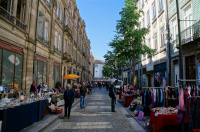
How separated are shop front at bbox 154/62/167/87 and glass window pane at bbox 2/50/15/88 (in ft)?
51.6

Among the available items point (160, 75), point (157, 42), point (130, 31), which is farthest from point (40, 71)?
point (157, 42)

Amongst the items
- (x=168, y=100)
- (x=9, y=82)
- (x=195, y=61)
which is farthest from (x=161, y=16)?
(x=9, y=82)

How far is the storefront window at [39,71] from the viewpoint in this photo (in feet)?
47.6

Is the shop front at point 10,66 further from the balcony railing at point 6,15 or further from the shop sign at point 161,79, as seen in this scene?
the shop sign at point 161,79

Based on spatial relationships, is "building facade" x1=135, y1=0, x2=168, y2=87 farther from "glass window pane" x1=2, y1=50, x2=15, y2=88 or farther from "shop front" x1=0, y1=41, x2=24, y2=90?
"glass window pane" x1=2, y1=50, x2=15, y2=88

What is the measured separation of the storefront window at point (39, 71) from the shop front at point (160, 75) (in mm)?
13659

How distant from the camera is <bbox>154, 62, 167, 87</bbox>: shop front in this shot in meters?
18.9

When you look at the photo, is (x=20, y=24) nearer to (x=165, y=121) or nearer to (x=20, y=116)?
(x=20, y=116)

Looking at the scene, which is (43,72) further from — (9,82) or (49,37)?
(9,82)

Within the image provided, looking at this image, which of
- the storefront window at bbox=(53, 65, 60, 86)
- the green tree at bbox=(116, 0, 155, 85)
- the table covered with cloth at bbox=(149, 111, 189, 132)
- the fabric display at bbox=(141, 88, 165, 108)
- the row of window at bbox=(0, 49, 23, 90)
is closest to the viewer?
the table covered with cloth at bbox=(149, 111, 189, 132)

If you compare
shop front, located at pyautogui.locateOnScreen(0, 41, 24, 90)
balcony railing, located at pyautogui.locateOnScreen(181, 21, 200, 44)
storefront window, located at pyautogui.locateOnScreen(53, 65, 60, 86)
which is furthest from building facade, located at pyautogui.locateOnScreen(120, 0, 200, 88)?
storefront window, located at pyautogui.locateOnScreen(53, 65, 60, 86)

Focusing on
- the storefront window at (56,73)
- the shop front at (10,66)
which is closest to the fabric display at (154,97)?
the shop front at (10,66)

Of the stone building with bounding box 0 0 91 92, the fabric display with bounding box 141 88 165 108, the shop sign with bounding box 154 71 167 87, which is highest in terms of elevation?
the stone building with bounding box 0 0 91 92

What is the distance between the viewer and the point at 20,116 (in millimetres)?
5242
